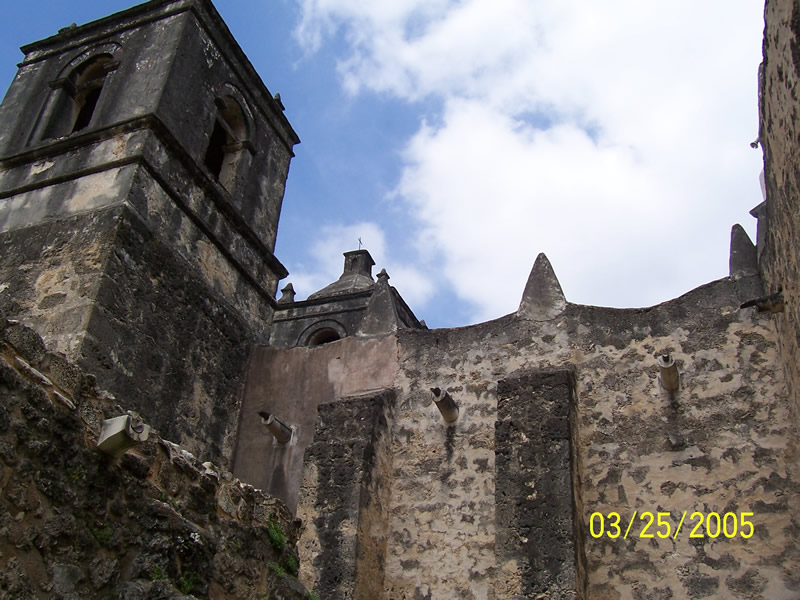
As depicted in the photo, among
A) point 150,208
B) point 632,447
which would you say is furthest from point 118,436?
point 150,208

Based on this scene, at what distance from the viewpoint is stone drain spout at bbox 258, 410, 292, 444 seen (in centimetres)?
812

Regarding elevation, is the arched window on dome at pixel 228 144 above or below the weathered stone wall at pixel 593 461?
above

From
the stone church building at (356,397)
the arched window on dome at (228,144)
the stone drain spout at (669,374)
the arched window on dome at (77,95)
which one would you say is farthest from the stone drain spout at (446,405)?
the arched window on dome at (77,95)

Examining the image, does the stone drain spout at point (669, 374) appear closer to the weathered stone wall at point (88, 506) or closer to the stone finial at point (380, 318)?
the stone finial at point (380, 318)

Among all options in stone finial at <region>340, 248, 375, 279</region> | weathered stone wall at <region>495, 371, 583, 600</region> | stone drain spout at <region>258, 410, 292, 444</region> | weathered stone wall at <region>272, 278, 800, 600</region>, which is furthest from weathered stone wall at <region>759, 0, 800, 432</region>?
stone finial at <region>340, 248, 375, 279</region>

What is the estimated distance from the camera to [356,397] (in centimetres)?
773

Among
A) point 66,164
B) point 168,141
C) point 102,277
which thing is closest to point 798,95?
point 102,277

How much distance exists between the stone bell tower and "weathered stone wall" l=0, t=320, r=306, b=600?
3.56 meters

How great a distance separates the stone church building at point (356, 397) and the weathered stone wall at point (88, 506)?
0.02 metres

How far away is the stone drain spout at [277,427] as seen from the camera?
8.12 m

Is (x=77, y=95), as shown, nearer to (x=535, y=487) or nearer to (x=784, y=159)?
(x=535, y=487)

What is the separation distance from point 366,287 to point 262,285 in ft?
31.2

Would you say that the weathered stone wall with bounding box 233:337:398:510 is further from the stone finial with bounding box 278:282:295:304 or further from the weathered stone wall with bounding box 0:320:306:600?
the stone finial with bounding box 278:282:295:304

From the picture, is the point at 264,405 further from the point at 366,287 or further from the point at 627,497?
the point at 366,287
